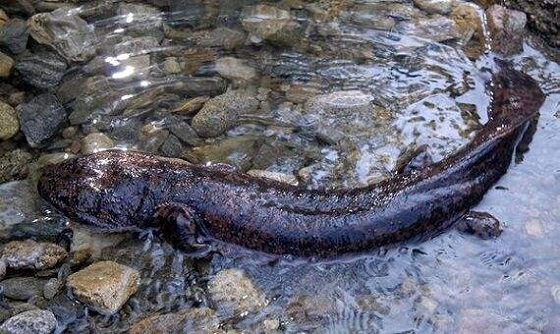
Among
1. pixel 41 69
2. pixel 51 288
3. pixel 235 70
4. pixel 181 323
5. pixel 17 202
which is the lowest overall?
pixel 181 323

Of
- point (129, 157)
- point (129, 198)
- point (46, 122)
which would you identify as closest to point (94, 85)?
point (46, 122)

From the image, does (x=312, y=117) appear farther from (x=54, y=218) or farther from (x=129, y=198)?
(x=54, y=218)

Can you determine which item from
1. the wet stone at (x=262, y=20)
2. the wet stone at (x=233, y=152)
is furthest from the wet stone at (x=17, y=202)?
the wet stone at (x=262, y=20)

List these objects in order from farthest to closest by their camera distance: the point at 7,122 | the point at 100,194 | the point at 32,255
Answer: the point at 7,122 < the point at 100,194 < the point at 32,255

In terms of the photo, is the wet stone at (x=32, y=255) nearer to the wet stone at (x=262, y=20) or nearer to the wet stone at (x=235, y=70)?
the wet stone at (x=235, y=70)

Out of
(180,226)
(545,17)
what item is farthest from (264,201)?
(545,17)

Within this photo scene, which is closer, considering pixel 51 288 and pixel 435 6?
pixel 51 288

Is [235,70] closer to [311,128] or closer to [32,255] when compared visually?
[311,128]
